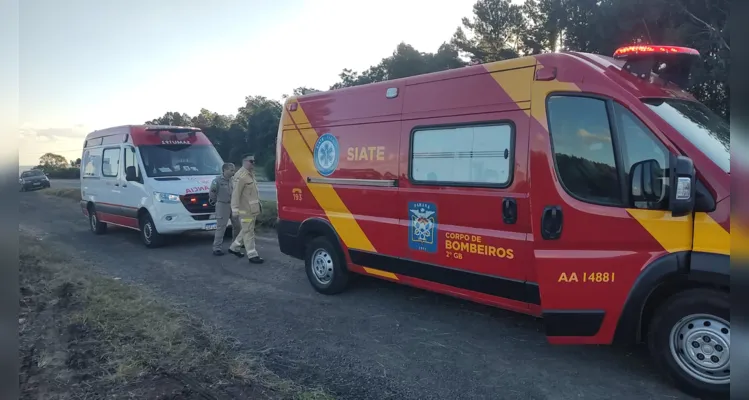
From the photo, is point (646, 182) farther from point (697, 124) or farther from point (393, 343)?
point (393, 343)

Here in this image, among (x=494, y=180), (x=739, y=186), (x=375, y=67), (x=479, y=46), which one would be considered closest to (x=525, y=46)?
(x=479, y=46)

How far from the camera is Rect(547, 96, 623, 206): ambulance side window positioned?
12.9 ft

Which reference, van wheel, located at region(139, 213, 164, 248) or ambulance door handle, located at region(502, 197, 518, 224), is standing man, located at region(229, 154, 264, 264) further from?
ambulance door handle, located at region(502, 197, 518, 224)

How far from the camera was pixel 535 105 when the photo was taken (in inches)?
170

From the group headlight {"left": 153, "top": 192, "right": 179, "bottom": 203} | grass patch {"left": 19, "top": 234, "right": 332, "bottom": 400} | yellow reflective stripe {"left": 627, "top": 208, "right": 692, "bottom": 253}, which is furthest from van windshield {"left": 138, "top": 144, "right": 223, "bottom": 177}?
yellow reflective stripe {"left": 627, "top": 208, "right": 692, "bottom": 253}

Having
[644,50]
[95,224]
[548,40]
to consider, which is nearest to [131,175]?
[95,224]

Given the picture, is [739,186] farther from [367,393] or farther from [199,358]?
[199,358]

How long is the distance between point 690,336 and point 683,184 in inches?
42.9

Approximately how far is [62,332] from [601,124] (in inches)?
212

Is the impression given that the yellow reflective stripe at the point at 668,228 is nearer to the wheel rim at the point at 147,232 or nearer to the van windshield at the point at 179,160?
→ the van windshield at the point at 179,160

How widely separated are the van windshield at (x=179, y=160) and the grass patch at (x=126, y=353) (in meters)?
4.22

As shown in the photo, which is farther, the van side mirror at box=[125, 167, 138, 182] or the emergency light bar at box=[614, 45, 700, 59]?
the van side mirror at box=[125, 167, 138, 182]

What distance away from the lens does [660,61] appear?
4.36 metres

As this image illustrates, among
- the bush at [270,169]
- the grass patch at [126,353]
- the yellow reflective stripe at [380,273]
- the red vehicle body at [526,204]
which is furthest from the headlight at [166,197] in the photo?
the bush at [270,169]
